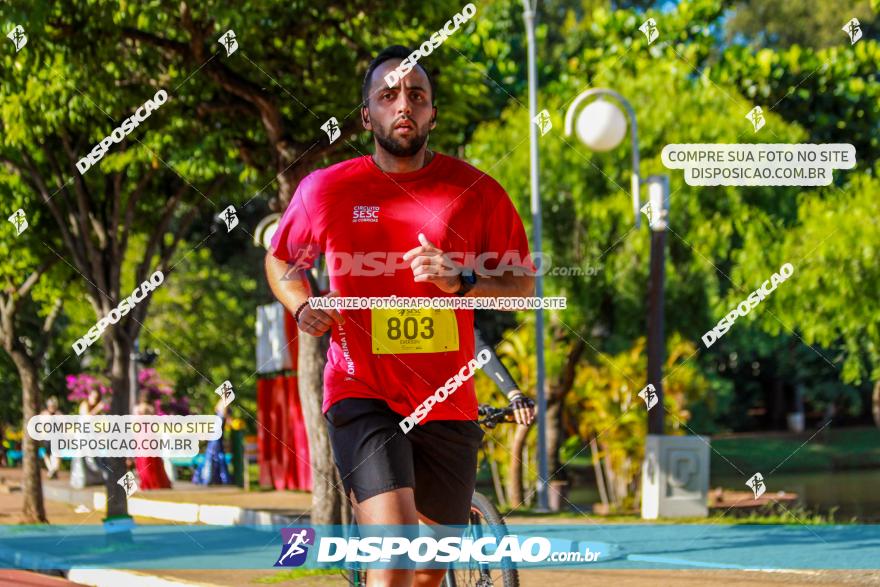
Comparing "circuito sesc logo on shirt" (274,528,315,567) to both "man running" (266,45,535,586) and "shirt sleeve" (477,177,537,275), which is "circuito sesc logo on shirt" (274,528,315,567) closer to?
"man running" (266,45,535,586)

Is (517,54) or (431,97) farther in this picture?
(517,54)

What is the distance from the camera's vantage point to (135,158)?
15.0 meters

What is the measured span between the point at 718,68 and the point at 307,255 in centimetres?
1845

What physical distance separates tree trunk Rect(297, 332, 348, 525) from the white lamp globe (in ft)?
23.2

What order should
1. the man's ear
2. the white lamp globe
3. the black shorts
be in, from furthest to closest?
the white lamp globe → the man's ear → the black shorts

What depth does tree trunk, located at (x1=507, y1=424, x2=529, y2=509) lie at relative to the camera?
18.8 m

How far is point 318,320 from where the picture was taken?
15.9 feet

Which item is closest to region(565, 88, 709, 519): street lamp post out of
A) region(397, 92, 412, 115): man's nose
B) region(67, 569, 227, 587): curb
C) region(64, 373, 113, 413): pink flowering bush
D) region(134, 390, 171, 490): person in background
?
region(67, 569, 227, 587): curb

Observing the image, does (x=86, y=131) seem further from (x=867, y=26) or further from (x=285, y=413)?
(x=867, y=26)

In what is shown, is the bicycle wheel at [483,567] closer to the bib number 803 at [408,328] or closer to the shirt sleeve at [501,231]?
the bib number 803 at [408,328]

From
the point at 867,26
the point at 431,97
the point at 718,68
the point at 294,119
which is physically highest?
the point at 867,26

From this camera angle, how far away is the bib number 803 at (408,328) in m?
4.95

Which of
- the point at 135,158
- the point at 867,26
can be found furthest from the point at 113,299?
the point at 867,26

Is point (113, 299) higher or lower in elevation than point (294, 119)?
lower
